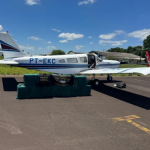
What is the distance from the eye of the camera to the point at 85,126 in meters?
5.32

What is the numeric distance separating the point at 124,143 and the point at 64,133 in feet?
5.61

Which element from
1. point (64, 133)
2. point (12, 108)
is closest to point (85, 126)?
point (64, 133)

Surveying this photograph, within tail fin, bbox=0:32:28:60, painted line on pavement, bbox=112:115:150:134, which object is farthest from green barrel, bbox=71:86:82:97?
tail fin, bbox=0:32:28:60

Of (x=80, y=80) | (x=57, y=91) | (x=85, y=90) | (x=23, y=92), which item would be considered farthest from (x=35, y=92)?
(x=85, y=90)

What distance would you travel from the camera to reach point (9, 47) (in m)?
12.7

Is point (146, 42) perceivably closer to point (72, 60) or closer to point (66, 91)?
point (72, 60)

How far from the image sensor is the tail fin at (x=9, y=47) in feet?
40.8

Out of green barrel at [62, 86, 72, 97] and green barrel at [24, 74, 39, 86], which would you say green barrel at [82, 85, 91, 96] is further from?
green barrel at [24, 74, 39, 86]

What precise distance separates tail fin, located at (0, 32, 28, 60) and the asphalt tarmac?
18.6 feet

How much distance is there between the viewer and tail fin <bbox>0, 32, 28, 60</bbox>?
12.4 meters

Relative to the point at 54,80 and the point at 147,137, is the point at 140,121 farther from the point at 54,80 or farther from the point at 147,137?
the point at 54,80

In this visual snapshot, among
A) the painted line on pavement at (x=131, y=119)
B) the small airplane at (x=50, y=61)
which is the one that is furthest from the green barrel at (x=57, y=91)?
the small airplane at (x=50, y=61)

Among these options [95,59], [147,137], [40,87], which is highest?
[95,59]

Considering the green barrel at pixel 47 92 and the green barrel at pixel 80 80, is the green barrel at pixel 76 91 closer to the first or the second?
the green barrel at pixel 80 80
